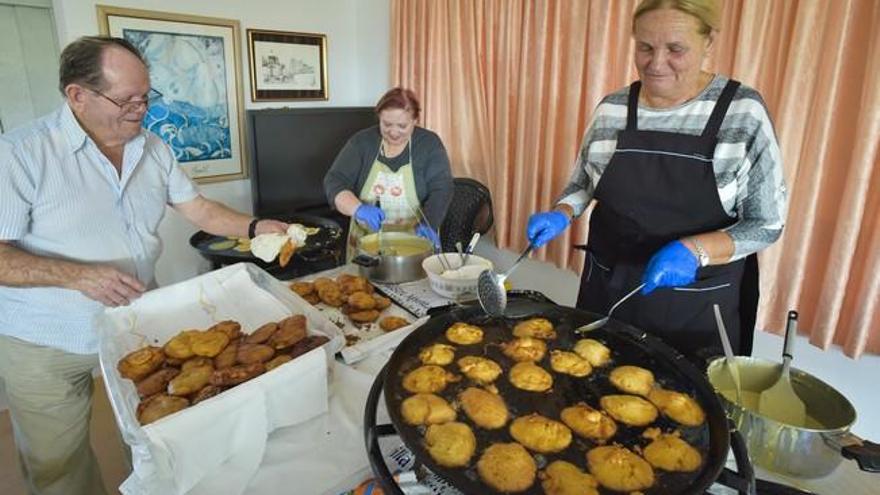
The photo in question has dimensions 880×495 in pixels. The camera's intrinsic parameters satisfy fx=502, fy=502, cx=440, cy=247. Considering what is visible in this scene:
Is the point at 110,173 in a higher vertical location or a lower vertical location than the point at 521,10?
lower

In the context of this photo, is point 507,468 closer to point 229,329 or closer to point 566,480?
point 566,480

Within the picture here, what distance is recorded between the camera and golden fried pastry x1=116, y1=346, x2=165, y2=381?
3.99 feet

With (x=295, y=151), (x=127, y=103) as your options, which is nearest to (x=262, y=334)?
(x=127, y=103)

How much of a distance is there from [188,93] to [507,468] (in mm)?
3522

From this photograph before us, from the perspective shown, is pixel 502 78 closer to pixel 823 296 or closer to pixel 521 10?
pixel 521 10

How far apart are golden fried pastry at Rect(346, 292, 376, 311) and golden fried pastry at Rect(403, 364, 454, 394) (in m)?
0.59

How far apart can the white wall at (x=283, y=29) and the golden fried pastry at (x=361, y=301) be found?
2419 mm

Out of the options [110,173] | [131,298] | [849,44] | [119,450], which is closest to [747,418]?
[131,298]

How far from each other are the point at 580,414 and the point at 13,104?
15.2ft

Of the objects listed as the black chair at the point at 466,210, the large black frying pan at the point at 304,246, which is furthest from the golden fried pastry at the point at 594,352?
the black chair at the point at 466,210

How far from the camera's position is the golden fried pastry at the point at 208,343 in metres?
1.31

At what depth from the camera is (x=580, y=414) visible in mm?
Answer: 1067

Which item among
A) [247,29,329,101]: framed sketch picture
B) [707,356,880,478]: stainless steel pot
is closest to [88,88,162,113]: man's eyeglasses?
[707,356,880,478]: stainless steel pot

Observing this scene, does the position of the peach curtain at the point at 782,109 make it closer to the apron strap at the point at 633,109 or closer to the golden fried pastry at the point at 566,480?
the apron strap at the point at 633,109
